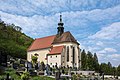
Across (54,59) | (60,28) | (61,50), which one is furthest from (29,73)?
(60,28)

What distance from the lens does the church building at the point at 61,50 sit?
68000 millimetres

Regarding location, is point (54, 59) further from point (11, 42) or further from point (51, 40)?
point (11, 42)

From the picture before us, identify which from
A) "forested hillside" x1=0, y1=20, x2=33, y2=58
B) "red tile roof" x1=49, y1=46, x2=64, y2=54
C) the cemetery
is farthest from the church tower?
the cemetery

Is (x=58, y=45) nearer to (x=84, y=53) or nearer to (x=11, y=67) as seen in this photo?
(x=84, y=53)

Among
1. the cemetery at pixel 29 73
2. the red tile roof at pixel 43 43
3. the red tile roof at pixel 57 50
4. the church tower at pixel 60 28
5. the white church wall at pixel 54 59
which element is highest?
the church tower at pixel 60 28

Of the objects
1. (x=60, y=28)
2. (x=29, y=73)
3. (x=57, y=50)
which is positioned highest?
(x=60, y=28)

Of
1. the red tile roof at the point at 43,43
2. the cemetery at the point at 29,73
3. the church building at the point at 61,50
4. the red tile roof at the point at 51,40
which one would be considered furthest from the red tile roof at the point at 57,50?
the cemetery at the point at 29,73

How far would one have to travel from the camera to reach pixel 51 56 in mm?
70750

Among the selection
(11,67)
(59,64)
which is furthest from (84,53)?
(11,67)

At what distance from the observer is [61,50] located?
67875 millimetres

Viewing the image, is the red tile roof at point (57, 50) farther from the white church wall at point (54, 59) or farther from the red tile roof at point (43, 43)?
the red tile roof at point (43, 43)

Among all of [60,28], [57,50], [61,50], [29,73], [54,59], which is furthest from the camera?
[60,28]

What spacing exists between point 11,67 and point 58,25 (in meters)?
38.8

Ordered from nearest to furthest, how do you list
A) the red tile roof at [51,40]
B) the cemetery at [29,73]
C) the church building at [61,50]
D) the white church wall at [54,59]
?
1. the cemetery at [29,73]
2. the white church wall at [54,59]
3. the church building at [61,50]
4. the red tile roof at [51,40]
